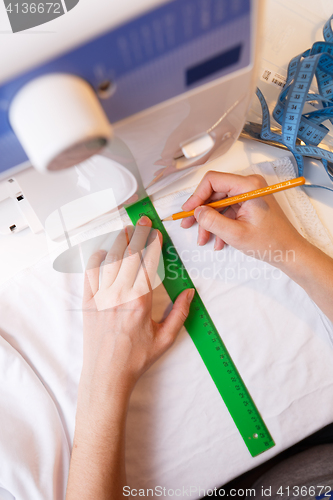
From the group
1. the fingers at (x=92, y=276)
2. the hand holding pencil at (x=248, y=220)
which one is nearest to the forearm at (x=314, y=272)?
the hand holding pencil at (x=248, y=220)

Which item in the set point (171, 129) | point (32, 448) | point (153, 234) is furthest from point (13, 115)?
point (32, 448)

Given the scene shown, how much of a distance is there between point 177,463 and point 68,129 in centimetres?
71

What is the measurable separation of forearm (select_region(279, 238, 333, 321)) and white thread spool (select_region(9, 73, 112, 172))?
58 centimetres

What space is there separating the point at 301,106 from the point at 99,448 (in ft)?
2.84

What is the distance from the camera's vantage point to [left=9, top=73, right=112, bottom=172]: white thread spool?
0.34 meters

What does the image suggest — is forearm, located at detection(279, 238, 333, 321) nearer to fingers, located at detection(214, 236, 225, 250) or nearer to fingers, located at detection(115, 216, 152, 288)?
fingers, located at detection(214, 236, 225, 250)

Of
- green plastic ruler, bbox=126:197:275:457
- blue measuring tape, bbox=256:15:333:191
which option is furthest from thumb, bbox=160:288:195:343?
blue measuring tape, bbox=256:15:333:191

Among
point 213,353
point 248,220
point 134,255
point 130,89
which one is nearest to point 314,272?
point 248,220

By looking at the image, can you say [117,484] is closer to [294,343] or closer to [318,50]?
[294,343]

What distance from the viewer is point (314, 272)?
2.52 ft

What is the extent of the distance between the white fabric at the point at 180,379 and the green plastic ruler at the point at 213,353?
0.02m

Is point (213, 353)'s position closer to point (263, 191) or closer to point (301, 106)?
point (263, 191)

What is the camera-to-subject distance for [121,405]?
69cm

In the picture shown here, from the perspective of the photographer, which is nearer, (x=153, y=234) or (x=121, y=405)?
(x=121, y=405)
